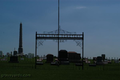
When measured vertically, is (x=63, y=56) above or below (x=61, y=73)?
above

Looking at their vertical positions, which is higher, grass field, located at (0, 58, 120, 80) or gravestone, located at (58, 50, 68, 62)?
gravestone, located at (58, 50, 68, 62)

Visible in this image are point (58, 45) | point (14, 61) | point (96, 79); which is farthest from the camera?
point (14, 61)

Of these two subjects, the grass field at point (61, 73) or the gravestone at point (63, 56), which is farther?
the gravestone at point (63, 56)

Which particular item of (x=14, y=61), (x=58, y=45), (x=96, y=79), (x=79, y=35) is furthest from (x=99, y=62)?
(x=96, y=79)

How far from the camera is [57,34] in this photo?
2645cm

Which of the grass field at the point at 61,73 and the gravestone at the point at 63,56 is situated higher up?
the gravestone at the point at 63,56

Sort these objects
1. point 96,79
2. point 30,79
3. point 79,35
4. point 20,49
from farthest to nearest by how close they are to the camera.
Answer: point 20,49 → point 79,35 → point 96,79 → point 30,79

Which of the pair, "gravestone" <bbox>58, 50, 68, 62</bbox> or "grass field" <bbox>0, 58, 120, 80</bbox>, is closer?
"grass field" <bbox>0, 58, 120, 80</bbox>

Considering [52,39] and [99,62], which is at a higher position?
[52,39]

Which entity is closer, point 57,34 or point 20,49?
point 57,34

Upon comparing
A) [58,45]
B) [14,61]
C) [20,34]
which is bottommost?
[14,61]

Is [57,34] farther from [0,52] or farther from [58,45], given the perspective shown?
[0,52]

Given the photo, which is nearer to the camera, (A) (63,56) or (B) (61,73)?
(B) (61,73)

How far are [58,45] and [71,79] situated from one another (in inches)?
626
